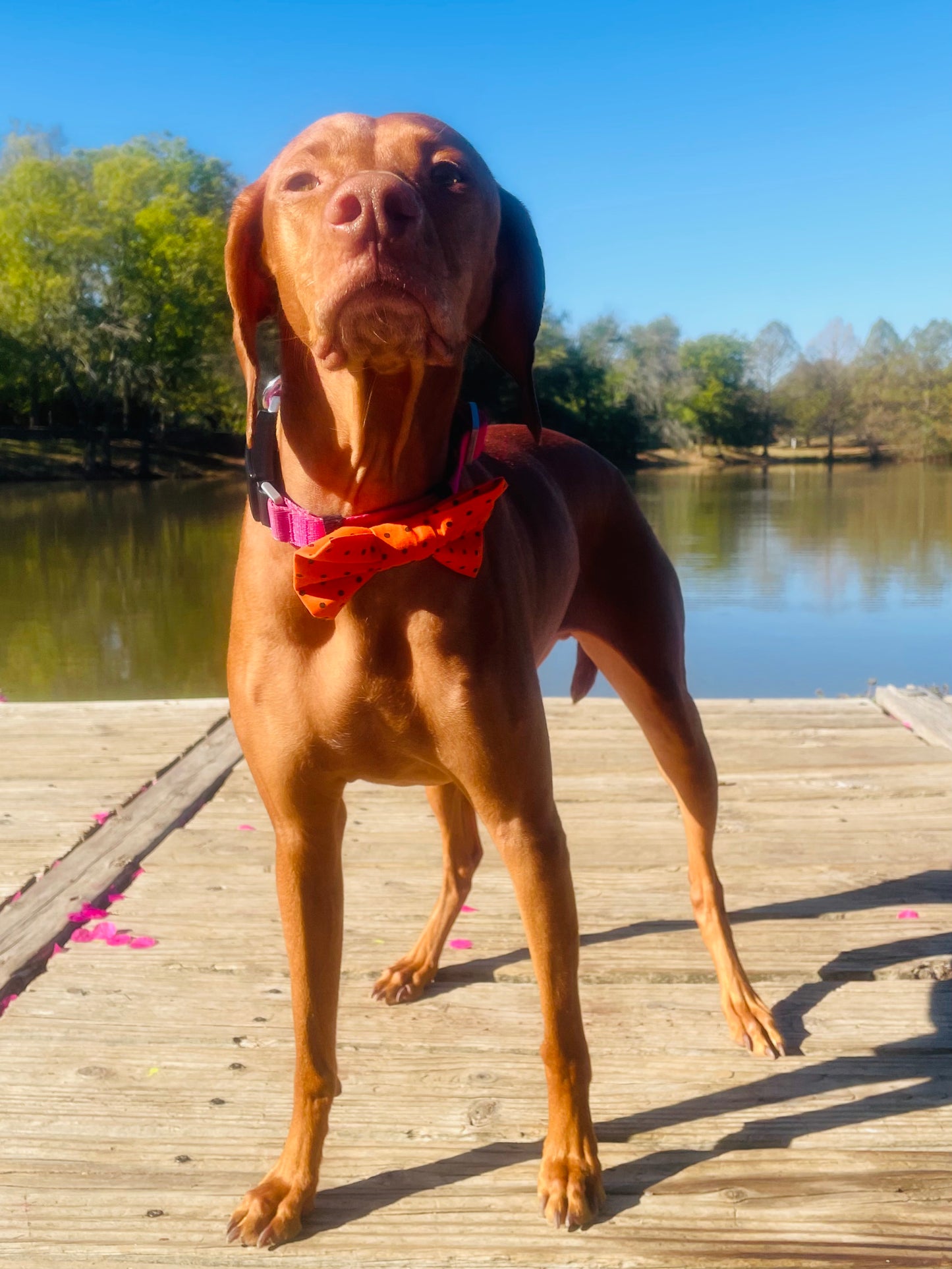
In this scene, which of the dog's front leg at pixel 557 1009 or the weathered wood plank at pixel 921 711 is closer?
the dog's front leg at pixel 557 1009

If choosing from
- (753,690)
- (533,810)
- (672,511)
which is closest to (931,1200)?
(533,810)

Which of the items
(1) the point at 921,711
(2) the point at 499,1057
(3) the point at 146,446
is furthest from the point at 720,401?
(2) the point at 499,1057

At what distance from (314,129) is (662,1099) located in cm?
196

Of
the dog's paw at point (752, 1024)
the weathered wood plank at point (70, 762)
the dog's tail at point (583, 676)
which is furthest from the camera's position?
the weathered wood plank at point (70, 762)

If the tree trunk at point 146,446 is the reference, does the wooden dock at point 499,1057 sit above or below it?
below

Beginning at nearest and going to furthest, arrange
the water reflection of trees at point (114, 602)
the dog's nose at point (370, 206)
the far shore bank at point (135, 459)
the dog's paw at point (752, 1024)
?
the dog's nose at point (370, 206), the dog's paw at point (752, 1024), the water reflection of trees at point (114, 602), the far shore bank at point (135, 459)

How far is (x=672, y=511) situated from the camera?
20.6 meters

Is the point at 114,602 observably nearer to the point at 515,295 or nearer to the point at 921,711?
the point at 921,711

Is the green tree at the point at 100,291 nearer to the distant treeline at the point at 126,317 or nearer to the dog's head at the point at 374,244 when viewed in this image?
the distant treeline at the point at 126,317

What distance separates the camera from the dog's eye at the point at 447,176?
167 centimetres

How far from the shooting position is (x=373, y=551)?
1751 millimetres

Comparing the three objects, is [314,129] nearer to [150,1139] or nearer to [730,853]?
[150,1139]

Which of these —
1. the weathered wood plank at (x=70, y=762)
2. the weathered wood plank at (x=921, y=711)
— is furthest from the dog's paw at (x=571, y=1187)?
the weathered wood plank at (x=921, y=711)

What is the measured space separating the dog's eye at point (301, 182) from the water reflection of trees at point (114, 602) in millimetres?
6730
